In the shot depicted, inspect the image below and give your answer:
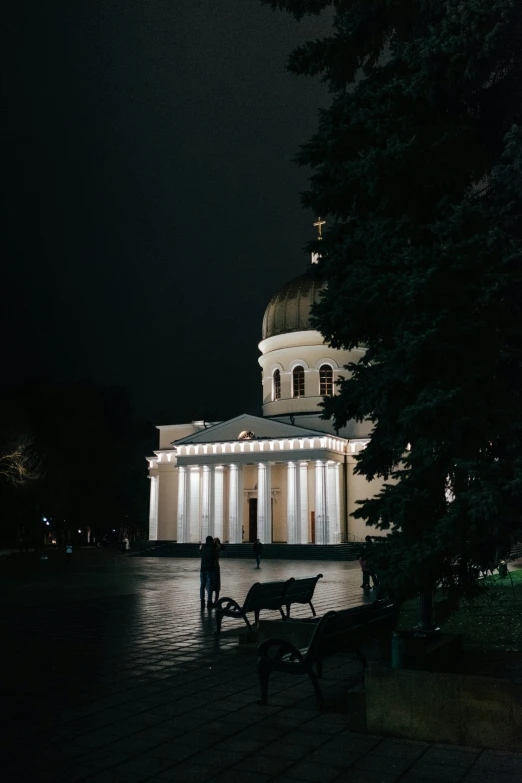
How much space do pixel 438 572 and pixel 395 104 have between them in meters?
5.24

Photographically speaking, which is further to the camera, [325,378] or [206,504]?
[325,378]

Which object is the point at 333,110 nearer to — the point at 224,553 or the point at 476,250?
the point at 476,250

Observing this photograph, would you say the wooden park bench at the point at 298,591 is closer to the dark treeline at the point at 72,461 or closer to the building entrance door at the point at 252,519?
the dark treeline at the point at 72,461

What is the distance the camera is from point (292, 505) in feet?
151

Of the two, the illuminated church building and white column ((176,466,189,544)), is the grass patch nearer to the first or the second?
the illuminated church building

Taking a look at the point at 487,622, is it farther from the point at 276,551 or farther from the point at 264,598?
the point at 276,551

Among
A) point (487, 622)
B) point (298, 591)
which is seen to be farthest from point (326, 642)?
point (487, 622)

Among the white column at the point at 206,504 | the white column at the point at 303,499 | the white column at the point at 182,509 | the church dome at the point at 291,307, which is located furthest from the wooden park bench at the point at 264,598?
the church dome at the point at 291,307

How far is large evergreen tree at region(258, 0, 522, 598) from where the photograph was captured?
7.32 metres

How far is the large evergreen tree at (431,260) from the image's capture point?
7.32 metres

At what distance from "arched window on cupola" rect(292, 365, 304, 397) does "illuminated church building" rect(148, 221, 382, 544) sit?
74 mm

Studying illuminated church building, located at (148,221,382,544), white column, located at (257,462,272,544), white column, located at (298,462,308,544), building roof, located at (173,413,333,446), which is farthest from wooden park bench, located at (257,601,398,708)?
white column, located at (257,462,272,544)

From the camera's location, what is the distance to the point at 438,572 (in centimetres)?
750

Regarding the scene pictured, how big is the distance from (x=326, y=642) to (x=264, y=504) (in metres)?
39.8
